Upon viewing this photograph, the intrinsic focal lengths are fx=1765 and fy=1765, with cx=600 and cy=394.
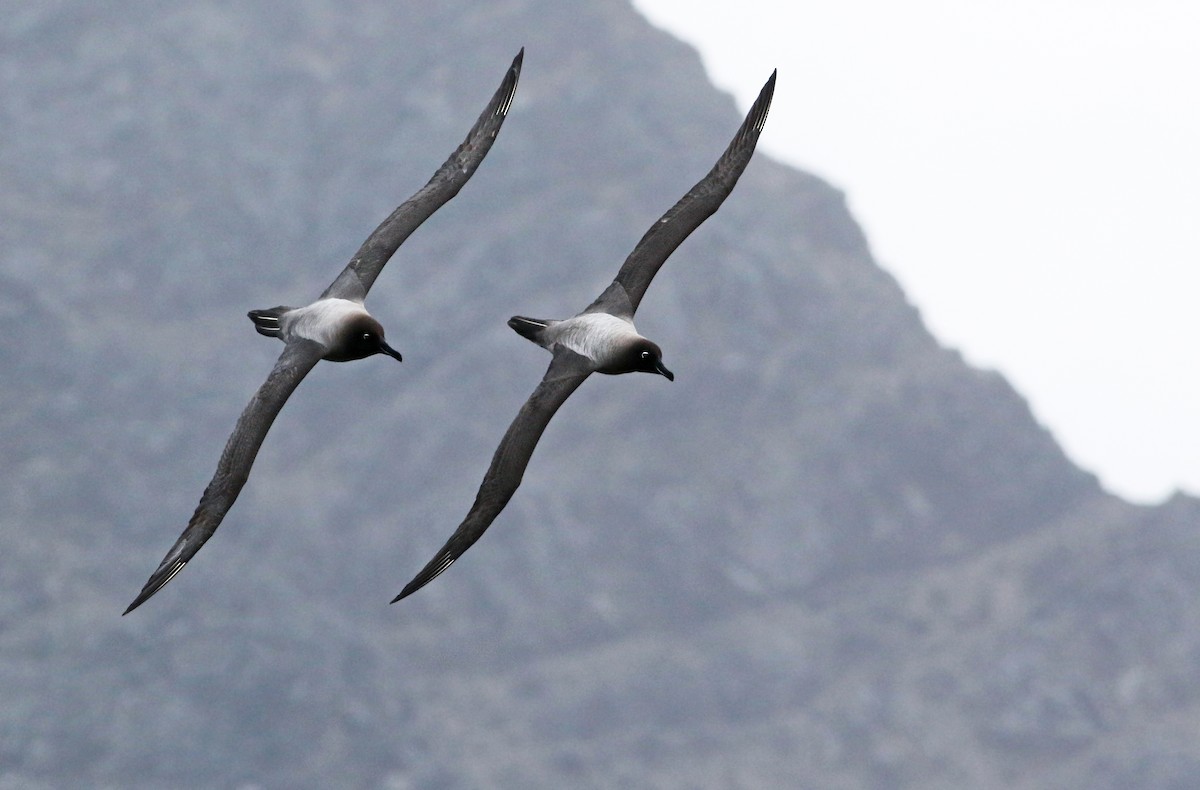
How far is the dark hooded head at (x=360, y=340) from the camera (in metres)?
29.6

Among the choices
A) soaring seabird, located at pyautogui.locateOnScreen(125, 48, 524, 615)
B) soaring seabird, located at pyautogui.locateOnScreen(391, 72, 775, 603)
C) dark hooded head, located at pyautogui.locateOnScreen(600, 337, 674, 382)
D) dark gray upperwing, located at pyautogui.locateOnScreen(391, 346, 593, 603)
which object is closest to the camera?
dark gray upperwing, located at pyautogui.locateOnScreen(391, 346, 593, 603)

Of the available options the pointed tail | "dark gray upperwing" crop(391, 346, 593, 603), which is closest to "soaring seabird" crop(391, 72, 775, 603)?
"dark gray upperwing" crop(391, 346, 593, 603)

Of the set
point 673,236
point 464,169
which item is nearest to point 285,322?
point 464,169

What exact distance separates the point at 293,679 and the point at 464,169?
541ft

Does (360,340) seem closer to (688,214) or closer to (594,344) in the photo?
(594,344)

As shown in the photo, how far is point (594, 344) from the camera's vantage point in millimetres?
29766

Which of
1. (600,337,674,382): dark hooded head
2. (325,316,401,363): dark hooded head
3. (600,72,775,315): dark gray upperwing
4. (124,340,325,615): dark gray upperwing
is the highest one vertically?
(600,72,775,315): dark gray upperwing

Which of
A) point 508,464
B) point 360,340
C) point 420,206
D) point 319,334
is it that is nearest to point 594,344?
point 508,464

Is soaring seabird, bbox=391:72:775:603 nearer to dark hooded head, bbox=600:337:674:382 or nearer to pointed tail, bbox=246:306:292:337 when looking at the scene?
dark hooded head, bbox=600:337:674:382

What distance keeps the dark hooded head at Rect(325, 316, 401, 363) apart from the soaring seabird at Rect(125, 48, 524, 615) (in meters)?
0.02

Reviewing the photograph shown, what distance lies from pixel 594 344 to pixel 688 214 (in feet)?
12.3

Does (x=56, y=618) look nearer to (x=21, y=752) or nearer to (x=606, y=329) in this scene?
(x=21, y=752)

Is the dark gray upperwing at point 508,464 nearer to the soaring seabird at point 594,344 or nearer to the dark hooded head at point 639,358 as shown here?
the soaring seabird at point 594,344

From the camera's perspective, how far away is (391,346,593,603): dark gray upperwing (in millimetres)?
27328
